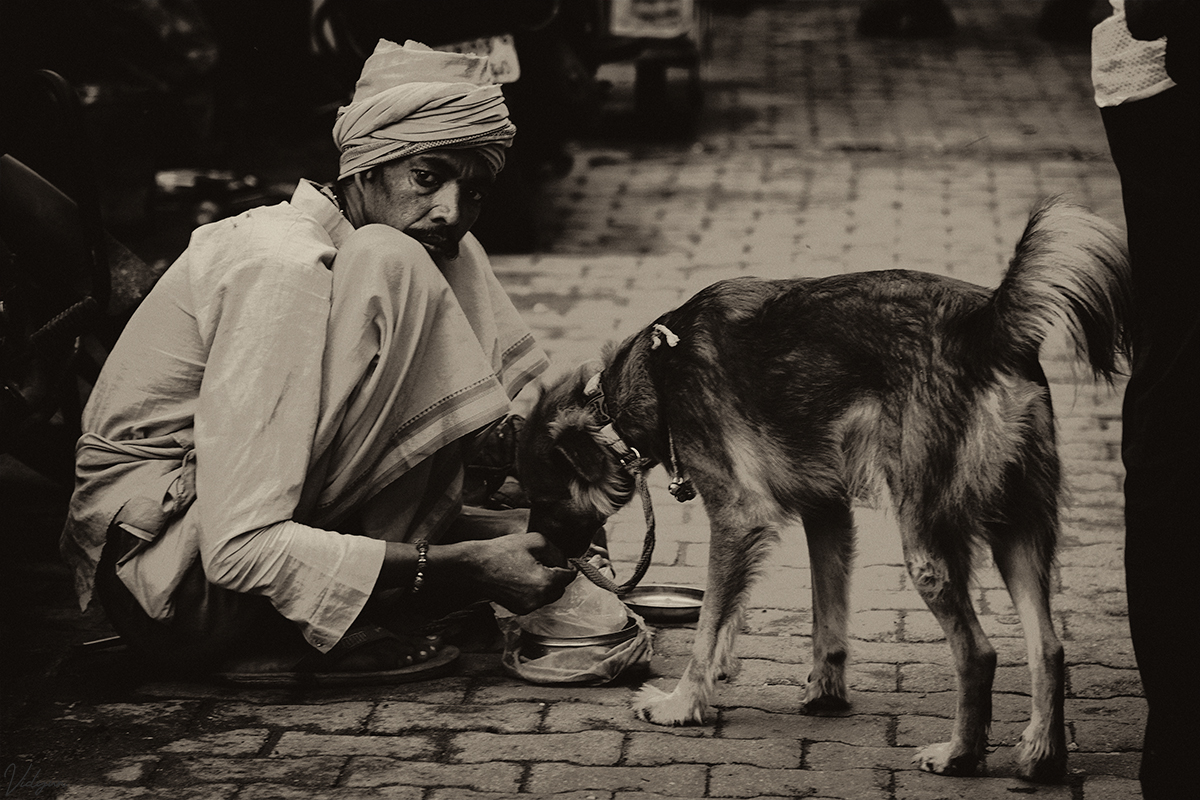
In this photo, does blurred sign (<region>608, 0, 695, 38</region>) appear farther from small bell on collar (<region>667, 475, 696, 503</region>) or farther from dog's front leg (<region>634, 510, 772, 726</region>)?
dog's front leg (<region>634, 510, 772, 726</region>)

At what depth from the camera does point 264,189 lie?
8.30 meters

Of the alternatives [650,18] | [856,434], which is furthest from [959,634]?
[650,18]

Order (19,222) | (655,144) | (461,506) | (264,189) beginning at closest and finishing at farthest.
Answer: (461,506)
(19,222)
(264,189)
(655,144)

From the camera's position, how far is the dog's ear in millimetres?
3926

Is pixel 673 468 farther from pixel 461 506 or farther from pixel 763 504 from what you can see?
pixel 461 506

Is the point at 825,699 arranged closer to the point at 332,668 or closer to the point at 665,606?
the point at 665,606

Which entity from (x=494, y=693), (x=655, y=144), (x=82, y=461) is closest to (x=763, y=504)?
(x=494, y=693)

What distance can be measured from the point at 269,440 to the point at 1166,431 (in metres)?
2.01

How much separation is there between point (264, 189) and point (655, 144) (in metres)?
2.99

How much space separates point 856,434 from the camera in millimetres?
3453

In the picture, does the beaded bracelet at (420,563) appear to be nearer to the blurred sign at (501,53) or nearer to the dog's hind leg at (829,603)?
the dog's hind leg at (829,603)

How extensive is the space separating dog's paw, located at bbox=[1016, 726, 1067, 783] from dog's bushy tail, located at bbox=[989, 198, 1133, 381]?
83 centimetres

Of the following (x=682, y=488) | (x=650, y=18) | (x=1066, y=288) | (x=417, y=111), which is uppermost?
(x=417, y=111)

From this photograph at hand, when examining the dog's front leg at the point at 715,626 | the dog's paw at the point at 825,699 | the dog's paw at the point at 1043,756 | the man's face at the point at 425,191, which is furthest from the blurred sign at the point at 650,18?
the dog's paw at the point at 1043,756
